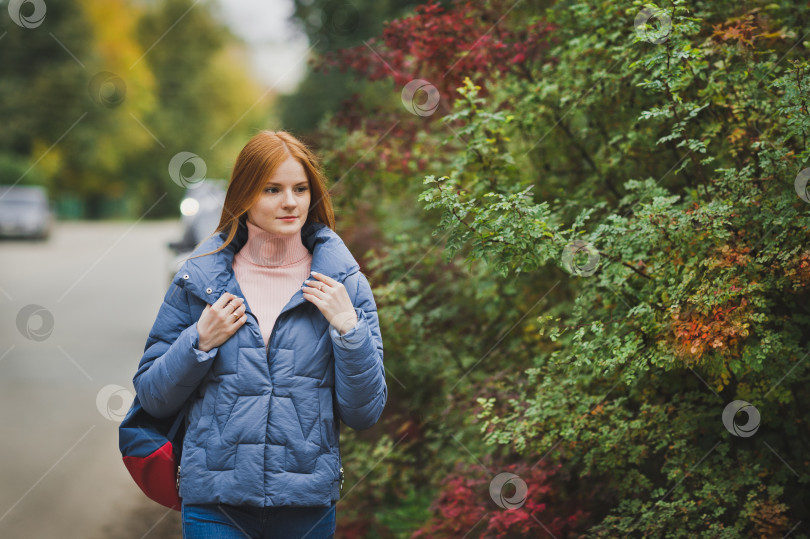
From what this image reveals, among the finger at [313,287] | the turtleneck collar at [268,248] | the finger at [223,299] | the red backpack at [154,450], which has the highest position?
the turtleneck collar at [268,248]

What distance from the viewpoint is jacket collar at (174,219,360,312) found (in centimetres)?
245

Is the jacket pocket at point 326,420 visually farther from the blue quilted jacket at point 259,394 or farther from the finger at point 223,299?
the finger at point 223,299

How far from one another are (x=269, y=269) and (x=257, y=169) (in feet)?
1.12

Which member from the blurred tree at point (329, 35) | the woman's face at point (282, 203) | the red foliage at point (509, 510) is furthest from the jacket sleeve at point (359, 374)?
the blurred tree at point (329, 35)

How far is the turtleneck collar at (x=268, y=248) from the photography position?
262 centimetres

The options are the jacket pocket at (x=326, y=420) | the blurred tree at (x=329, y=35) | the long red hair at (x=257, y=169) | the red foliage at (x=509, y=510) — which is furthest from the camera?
the blurred tree at (x=329, y=35)

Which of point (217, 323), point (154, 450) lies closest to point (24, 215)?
point (154, 450)

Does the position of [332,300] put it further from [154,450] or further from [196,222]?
[196,222]

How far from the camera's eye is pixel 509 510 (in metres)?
3.78

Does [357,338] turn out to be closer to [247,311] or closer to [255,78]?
[247,311]

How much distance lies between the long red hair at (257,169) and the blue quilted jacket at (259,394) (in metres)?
0.21

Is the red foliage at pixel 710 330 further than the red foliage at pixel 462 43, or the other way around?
the red foliage at pixel 462 43

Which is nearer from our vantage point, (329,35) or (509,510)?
(509,510)

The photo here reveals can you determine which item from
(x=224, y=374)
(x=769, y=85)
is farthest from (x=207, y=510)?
(x=769, y=85)
